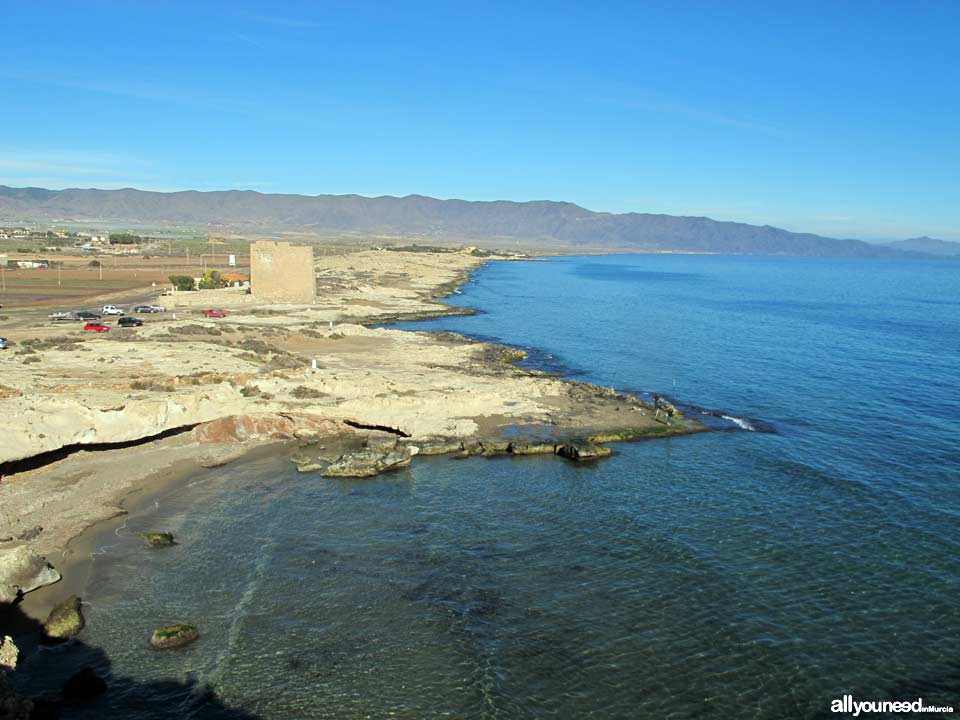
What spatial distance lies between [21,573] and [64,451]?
37.0 ft

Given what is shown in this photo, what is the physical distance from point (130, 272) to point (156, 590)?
114809 mm

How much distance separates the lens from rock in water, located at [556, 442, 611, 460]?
34.8 m

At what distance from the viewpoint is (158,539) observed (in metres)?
24.2

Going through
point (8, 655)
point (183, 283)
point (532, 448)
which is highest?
point (183, 283)

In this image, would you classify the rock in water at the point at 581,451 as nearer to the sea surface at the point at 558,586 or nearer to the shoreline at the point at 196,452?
the shoreline at the point at 196,452

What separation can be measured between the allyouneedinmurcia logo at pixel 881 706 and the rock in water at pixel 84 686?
17889mm

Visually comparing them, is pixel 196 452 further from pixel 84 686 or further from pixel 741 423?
pixel 741 423

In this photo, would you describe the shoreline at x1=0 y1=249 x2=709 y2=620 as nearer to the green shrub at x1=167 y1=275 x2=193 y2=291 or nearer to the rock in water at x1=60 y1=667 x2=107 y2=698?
the rock in water at x1=60 y1=667 x2=107 y2=698

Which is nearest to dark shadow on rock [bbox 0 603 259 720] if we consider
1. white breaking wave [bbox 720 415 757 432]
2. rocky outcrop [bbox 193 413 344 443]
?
rocky outcrop [bbox 193 413 344 443]

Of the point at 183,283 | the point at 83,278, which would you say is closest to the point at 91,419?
the point at 183,283

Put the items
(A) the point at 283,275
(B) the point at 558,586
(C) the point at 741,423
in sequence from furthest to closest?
(A) the point at 283,275
(C) the point at 741,423
(B) the point at 558,586

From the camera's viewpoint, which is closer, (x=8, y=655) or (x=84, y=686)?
(x=84, y=686)

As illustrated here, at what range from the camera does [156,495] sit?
28188 mm

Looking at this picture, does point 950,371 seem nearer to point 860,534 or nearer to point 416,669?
point 860,534
